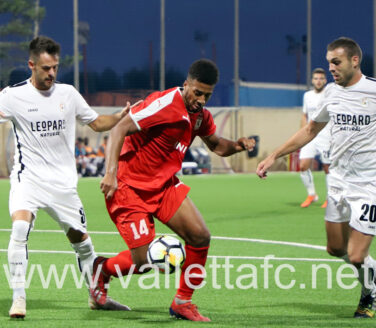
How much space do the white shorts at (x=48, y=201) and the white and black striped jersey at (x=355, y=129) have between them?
2223 millimetres

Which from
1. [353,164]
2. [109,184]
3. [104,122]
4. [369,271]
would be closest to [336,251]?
[369,271]

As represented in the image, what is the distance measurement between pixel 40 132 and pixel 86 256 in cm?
112

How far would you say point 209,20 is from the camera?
129 ft

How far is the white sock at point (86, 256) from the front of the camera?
726 centimetres

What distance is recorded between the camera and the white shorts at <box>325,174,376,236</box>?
7035mm

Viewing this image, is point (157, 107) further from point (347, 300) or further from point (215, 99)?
point (215, 99)

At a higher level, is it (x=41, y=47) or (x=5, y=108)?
(x=41, y=47)

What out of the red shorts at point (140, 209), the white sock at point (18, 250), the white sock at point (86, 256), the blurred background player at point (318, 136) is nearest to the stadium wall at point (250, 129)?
the blurred background player at point (318, 136)

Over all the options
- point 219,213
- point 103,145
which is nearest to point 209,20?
point 103,145

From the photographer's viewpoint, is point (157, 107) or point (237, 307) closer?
point (157, 107)

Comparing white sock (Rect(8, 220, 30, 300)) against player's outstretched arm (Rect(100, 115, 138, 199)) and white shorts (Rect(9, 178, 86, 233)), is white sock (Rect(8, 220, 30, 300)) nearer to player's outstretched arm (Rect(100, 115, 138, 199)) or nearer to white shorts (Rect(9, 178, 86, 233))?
white shorts (Rect(9, 178, 86, 233))

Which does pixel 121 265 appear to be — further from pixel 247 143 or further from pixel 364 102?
pixel 364 102

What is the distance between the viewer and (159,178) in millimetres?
7023

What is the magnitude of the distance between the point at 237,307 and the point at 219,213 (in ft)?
30.4
